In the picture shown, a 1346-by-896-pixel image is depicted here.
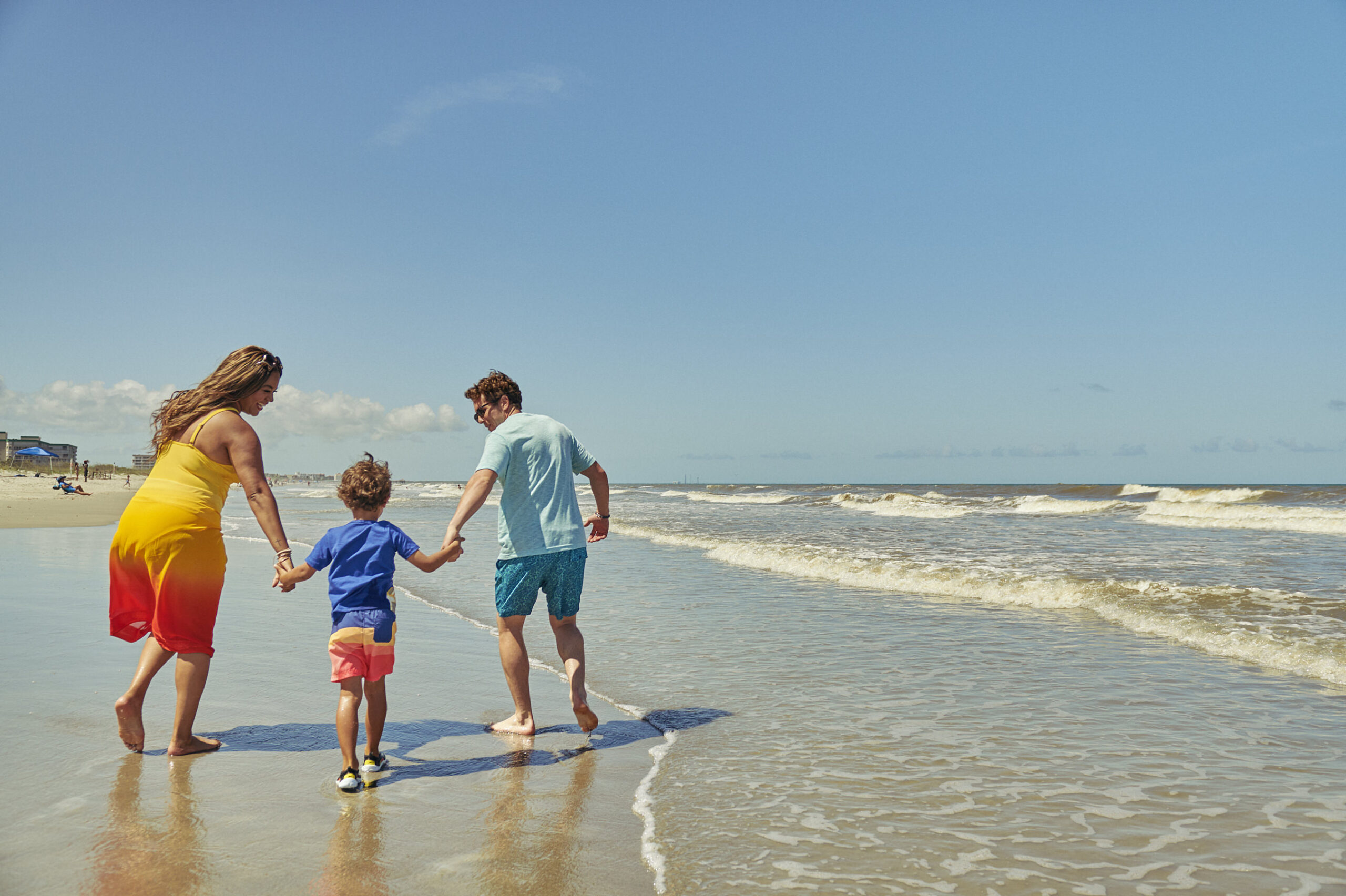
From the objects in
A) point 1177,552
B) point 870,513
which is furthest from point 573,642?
point 870,513

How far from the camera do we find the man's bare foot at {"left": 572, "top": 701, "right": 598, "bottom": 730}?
4301 mm

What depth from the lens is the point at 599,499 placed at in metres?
4.64

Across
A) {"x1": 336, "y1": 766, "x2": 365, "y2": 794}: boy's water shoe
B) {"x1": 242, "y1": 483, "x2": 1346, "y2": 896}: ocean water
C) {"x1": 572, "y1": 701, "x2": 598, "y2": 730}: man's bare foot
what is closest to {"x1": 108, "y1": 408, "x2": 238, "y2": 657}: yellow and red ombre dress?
{"x1": 336, "y1": 766, "x2": 365, "y2": 794}: boy's water shoe

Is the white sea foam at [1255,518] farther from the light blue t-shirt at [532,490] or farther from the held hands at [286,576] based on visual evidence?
the held hands at [286,576]

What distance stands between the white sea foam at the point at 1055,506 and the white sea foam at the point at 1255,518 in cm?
204

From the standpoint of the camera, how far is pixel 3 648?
5.90 metres

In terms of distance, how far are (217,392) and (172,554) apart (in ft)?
2.52

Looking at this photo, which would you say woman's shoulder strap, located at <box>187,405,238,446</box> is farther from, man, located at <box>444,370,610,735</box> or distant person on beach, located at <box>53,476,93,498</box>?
distant person on beach, located at <box>53,476,93,498</box>

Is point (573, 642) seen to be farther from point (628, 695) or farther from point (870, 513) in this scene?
point (870, 513)

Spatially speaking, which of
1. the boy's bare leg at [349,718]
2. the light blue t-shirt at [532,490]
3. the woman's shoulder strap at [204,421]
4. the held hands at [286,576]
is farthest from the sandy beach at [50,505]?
the boy's bare leg at [349,718]

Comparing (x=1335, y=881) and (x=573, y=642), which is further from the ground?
(x=573, y=642)

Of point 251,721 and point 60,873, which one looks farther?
point 251,721

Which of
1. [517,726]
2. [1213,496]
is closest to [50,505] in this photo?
[517,726]

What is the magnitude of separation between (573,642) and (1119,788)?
8.96ft
